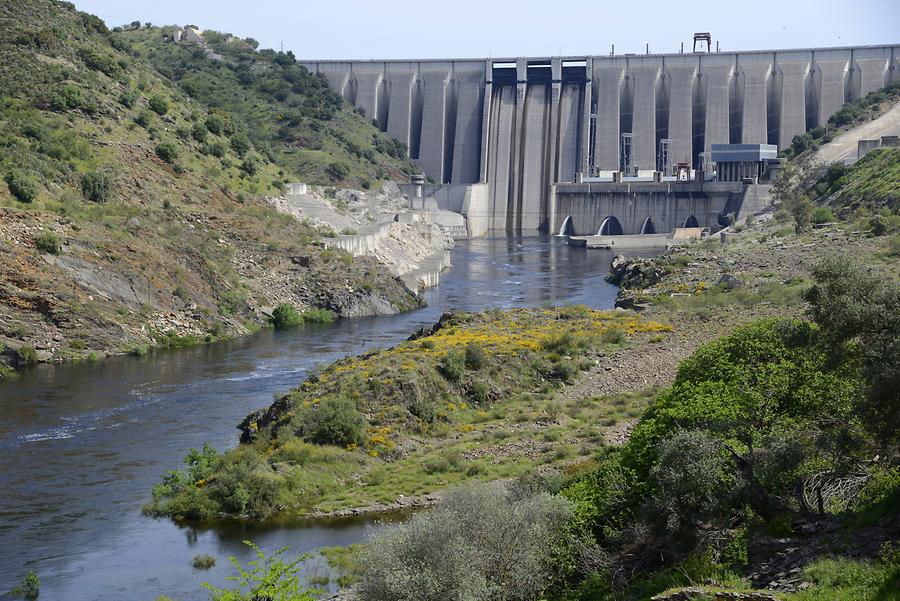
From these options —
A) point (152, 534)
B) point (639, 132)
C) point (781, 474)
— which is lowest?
point (152, 534)

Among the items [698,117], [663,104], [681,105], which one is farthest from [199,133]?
[698,117]

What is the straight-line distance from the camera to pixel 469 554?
19.9 meters

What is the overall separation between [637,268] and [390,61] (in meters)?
67.1

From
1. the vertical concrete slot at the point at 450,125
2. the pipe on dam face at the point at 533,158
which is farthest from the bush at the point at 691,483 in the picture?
the vertical concrete slot at the point at 450,125

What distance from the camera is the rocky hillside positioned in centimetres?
5366

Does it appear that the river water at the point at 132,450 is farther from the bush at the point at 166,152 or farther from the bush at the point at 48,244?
the bush at the point at 166,152

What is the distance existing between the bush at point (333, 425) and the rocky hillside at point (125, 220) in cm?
1885

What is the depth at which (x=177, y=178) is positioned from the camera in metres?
71.8

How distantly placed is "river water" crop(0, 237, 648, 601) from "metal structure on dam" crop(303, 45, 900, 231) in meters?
58.6

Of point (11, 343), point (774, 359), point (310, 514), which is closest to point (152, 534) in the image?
point (310, 514)

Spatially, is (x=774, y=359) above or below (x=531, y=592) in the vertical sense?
above

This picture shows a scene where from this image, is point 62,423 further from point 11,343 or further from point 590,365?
point 590,365

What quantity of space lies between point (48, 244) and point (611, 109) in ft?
258

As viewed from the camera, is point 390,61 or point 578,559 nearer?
point 578,559
